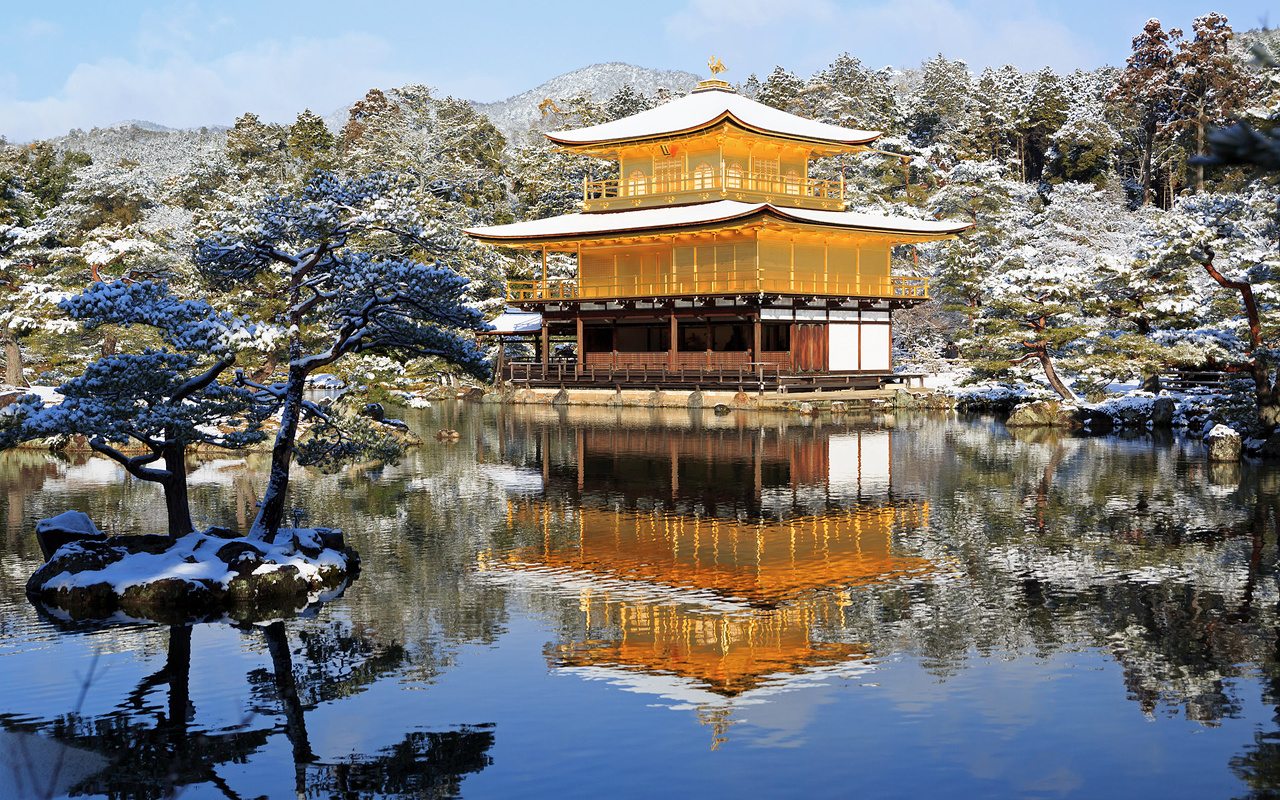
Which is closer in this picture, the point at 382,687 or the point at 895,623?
the point at 382,687

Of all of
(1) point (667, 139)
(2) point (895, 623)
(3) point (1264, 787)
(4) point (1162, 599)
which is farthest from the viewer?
(1) point (667, 139)

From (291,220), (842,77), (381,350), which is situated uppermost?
(842,77)

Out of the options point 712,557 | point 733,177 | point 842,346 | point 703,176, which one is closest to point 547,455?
point 712,557

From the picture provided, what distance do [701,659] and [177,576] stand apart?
6.39 metres

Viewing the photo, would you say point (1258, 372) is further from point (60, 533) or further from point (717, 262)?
point (60, 533)

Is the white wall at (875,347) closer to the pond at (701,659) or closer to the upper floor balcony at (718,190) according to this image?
the upper floor balcony at (718,190)

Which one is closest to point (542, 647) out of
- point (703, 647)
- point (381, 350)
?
point (703, 647)

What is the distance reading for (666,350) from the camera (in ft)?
165

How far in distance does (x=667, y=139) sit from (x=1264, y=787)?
143 feet

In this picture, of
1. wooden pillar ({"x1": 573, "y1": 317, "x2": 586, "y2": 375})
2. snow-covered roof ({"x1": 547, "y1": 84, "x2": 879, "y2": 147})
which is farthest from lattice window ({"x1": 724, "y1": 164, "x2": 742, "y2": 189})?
wooden pillar ({"x1": 573, "y1": 317, "x2": 586, "y2": 375})

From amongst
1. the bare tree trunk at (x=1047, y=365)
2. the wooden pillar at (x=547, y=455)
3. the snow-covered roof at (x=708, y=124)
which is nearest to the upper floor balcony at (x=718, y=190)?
the snow-covered roof at (x=708, y=124)

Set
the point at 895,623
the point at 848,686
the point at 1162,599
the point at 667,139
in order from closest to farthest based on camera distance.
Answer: the point at 848,686
the point at 895,623
the point at 1162,599
the point at 667,139

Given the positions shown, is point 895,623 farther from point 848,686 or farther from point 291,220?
point 291,220

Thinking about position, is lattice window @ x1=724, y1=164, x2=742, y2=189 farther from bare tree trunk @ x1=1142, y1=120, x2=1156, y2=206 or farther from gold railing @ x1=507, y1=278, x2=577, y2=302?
bare tree trunk @ x1=1142, y1=120, x2=1156, y2=206
